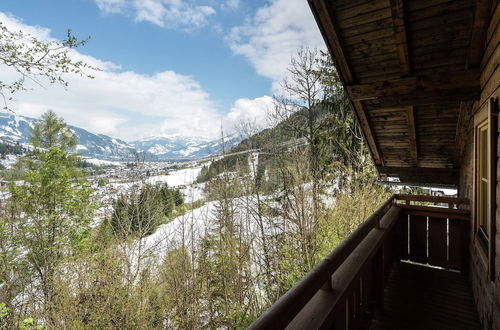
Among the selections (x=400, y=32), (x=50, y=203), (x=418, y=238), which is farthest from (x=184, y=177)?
(x=400, y=32)

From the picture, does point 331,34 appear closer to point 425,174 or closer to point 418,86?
point 418,86

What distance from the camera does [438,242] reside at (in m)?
3.88

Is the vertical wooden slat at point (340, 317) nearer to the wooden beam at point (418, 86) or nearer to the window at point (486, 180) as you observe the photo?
the window at point (486, 180)

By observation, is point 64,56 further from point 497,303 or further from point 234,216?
point 497,303

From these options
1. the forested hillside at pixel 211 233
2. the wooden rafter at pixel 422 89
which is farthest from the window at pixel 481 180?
the forested hillside at pixel 211 233

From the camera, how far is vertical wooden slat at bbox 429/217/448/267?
12.6 feet

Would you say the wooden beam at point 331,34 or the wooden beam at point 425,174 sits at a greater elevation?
the wooden beam at point 331,34

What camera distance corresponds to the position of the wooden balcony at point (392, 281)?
1.19m

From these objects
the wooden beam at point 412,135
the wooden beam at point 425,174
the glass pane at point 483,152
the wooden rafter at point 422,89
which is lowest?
the wooden beam at point 425,174

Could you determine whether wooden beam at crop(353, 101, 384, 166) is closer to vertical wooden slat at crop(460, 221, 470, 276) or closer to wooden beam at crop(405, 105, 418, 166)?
wooden beam at crop(405, 105, 418, 166)

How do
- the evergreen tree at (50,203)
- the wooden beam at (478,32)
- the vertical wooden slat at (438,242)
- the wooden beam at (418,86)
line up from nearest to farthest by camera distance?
the wooden beam at (478,32) < the wooden beam at (418,86) < the vertical wooden slat at (438,242) < the evergreen tree at (50,203)

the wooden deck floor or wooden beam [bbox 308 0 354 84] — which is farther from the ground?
wooden beam [bbox 308 0 354 84]

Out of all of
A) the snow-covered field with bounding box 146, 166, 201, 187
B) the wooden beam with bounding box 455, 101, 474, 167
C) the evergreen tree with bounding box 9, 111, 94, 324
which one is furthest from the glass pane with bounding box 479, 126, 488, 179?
the evergreen tree with bounding box 9, 111, 94, 324

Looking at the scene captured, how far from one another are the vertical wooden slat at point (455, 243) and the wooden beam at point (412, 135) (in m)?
1.41
